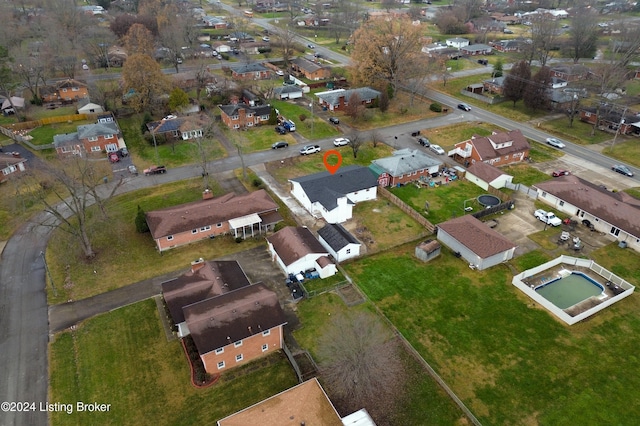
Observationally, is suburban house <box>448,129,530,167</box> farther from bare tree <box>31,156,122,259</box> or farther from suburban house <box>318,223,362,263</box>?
bare tree <box>31,156,122,259</box>

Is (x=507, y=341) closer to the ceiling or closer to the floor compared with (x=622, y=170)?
closer to the floor

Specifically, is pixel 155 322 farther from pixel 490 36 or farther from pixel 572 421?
pixel 490 36

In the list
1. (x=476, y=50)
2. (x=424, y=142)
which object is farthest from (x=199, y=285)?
(x=476, y=50)

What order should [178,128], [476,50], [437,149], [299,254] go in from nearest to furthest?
[299,254] < [437,149] < [178,128] < [476,50]

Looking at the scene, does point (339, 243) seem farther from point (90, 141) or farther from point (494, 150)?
point (90, 141)

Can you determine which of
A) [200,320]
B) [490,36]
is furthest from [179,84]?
[490,36]

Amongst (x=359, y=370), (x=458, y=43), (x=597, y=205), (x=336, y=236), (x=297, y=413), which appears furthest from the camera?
(x=458, y=43)

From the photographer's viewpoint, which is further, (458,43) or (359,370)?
(458,43)
